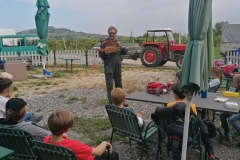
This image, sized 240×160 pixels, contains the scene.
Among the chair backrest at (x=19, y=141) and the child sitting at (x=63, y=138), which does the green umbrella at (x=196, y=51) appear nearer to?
the child sitting at (x=63, y=138)

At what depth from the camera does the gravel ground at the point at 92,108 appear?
374 centimetres

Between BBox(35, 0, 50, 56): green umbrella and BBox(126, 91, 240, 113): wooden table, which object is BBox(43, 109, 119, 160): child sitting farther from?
BBox(35, 0, 50, 56): green umbrella

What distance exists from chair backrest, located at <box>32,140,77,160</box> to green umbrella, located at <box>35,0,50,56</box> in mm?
8911

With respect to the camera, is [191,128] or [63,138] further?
[191,128]

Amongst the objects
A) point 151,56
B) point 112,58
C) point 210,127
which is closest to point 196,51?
point 210,127

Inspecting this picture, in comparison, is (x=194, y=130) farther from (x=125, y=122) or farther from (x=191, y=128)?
(x=125, y=122)

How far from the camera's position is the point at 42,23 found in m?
10.7

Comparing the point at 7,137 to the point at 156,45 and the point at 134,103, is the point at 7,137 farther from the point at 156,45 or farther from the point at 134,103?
the point at 156,45

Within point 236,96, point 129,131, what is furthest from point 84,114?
point 236,96

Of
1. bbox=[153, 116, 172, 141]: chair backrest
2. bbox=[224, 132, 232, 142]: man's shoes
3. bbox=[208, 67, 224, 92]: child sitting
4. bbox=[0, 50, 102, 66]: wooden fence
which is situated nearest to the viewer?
bbox=[153, 116, 172, 141]: chair backrest

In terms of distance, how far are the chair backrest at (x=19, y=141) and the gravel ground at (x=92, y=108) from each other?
149 centimetres

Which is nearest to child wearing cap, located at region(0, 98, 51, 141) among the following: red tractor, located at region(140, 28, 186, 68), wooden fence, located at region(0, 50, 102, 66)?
red tractor, located at region(140, 28, 186, 68)

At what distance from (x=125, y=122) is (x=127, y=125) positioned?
2.0 inches

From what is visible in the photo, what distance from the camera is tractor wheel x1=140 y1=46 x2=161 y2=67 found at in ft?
45.6
